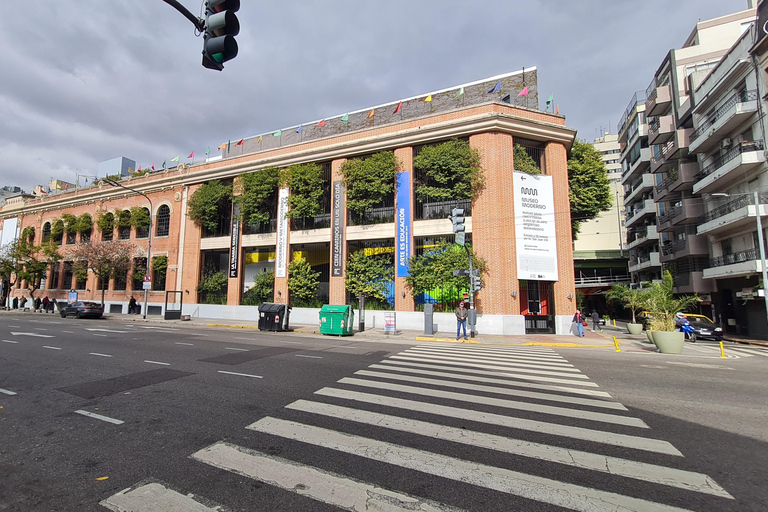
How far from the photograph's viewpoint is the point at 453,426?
16.7 ft

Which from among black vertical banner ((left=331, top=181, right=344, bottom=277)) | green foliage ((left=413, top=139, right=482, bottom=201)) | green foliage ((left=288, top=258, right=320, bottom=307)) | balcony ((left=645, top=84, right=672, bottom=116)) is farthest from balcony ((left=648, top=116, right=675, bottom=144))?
green foliage ((left=288, top=258, right=320, bottom=307))

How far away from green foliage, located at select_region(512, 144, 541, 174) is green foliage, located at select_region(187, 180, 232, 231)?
22946 mm

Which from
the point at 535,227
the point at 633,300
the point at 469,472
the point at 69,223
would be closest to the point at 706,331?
the point at 633,300

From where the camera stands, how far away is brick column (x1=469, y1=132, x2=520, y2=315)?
21.4m

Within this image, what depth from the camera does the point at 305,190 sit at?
27.2 m

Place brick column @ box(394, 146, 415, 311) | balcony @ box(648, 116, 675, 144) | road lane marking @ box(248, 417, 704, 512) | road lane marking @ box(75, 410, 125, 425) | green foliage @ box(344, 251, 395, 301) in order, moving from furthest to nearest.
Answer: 1. balcony @ box(648, 116, 675, 144)
2. green foliage @ box(344, 251, 395, 301)
3. brick column @ box(394, 146, 415, 311)
4. road lane marking @ box(75, 410, 125, 425)
5. road lane marking @ box(248, 417, 704, 512)

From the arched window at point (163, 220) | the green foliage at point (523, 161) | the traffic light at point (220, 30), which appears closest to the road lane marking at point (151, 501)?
the traffic light at point (220, 30)

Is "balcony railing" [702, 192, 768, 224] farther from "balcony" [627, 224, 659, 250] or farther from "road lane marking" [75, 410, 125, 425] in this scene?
"road lane marking" [75, 410, 125, 425]

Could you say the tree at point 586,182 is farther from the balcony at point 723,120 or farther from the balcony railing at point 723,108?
the balcony railing at point 723,108

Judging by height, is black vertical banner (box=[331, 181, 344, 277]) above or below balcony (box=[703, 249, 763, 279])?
above

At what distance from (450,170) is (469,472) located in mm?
20921

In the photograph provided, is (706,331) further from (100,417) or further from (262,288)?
(100,417)

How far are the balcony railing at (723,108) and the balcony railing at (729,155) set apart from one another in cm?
255

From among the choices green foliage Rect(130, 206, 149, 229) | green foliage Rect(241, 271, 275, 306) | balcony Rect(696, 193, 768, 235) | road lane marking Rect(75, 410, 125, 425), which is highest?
green foliage Rect(130, 206, 149, 229)
